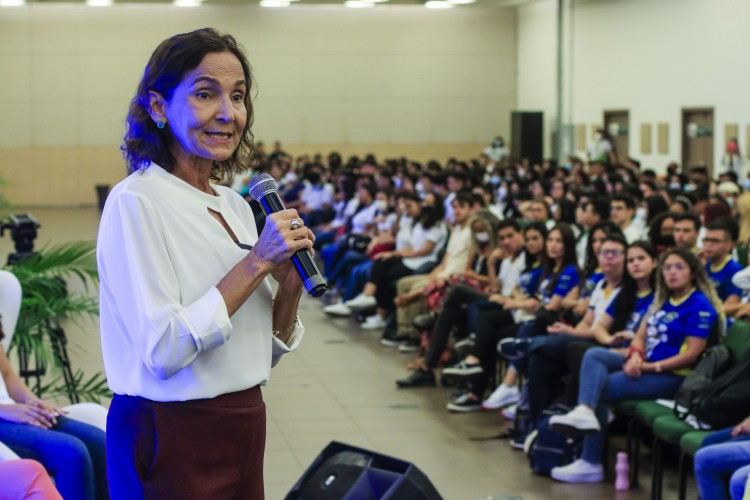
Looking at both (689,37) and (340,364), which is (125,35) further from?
(340,364)

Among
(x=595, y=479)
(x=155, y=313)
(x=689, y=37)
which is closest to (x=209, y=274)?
(x=155, y=313)

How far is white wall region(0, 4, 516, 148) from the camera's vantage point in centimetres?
2634

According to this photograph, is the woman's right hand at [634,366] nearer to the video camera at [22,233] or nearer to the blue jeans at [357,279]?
the video camera at [22,233]

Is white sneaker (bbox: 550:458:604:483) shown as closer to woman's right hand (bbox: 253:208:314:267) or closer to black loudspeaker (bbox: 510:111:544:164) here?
woman's right hand (bbox: 253:208:314:267)

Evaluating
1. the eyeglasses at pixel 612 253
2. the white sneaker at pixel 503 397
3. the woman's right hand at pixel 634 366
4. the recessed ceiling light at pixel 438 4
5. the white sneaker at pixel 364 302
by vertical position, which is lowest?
the white sneaker at pixel 503 397

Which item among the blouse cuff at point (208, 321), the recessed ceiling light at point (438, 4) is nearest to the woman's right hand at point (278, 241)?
the blouse cuff at point (208, 321)

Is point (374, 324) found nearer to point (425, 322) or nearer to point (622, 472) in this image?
point (425, 322)

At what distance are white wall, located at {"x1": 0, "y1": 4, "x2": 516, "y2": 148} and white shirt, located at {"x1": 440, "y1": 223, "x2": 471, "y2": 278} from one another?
16787 mm

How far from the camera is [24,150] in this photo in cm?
2669

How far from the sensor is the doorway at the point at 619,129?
2175 cm

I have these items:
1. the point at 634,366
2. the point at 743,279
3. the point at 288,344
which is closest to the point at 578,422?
the point at 634,366

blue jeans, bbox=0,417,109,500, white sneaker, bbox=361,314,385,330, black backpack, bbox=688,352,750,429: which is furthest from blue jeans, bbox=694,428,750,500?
white sneaker, bbox=361,314,385,330

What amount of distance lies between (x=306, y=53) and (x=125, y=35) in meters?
4.31

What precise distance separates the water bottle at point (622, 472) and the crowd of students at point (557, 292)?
0.18 metres
